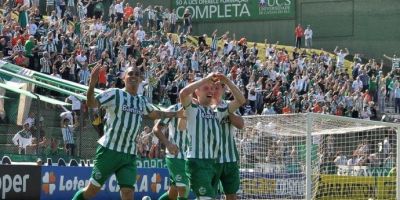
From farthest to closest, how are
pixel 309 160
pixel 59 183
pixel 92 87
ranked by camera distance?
pixel 59 183 < pixel 309 160 < pixel 92 87

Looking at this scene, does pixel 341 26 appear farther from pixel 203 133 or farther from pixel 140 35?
pixel 203 133

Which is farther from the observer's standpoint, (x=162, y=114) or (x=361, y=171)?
(x=361, y=171)

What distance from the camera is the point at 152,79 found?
111 ft

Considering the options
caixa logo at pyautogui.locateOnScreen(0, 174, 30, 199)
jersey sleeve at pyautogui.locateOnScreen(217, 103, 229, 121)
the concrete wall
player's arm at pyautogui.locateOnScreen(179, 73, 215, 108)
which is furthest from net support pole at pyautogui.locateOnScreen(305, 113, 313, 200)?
the concrete wall

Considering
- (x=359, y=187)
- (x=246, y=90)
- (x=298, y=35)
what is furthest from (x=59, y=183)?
(x=298, y=35)

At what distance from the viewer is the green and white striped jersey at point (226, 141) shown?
13000 mm

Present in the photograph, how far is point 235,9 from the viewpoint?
56094 mm

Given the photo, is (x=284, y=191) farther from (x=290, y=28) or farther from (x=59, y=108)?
(x=290, y=28)

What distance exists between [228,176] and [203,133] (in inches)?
27.5

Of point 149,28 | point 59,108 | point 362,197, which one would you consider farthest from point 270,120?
point 149,28

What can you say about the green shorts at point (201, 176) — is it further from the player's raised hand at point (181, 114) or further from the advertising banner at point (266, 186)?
the advertising banner at point (266, 186)

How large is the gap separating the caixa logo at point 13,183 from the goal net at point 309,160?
173 inches

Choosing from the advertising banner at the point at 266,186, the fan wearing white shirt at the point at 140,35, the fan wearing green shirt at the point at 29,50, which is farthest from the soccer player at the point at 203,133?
the fan wearing white shirt at the point at 140,35

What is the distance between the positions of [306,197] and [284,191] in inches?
41.0
